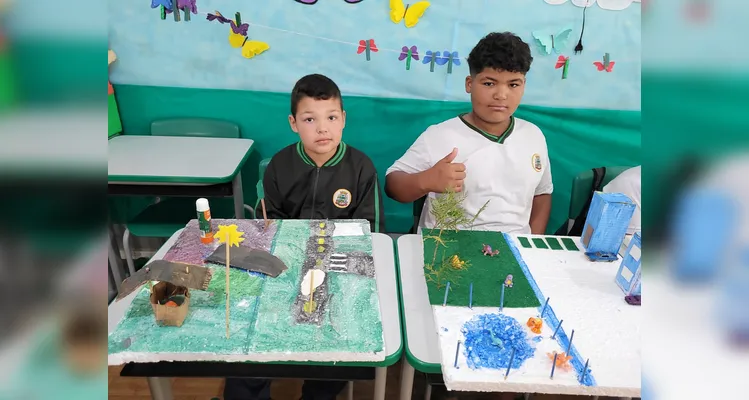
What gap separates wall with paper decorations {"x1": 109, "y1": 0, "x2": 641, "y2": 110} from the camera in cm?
227

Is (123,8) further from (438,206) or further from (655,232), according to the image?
(655,232)

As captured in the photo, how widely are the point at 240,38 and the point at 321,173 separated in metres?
1.08

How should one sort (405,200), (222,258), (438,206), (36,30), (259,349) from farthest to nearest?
1. (405,200)
2. (438,206)
3. (222,258)
4. (259,349)
5. (36,30)

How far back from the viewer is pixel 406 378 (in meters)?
1.04

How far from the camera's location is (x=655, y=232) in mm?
177

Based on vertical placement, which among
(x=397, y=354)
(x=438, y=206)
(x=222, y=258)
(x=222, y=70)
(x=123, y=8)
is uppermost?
(x=123, y=8)

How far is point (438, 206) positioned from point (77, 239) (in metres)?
1.22

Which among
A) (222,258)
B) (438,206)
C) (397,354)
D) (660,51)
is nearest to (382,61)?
(438,206)

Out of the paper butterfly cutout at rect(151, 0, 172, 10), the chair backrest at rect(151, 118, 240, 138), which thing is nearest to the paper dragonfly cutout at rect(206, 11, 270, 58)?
the paper butterfly cutout at rect(151, 0, 172, 10)

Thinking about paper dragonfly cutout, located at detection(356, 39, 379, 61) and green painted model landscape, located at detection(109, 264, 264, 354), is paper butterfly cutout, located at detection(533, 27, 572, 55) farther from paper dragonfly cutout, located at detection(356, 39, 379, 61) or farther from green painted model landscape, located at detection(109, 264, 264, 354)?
green painted model landscape, located at detection(109, 264, 264, 354)

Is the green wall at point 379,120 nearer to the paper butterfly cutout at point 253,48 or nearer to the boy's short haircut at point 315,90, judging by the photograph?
the paper butterfly cutout at point 253,48

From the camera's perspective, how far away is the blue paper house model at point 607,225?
127 cm

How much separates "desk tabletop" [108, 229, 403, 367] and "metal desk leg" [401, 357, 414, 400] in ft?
0.22

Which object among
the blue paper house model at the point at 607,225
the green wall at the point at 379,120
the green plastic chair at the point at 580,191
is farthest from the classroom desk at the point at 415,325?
the green wall at the point at 379,120
